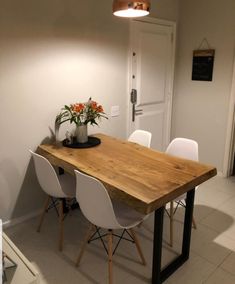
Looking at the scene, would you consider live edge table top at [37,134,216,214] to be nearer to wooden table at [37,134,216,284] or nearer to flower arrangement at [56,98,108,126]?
wooden table at [37,134,216,284]

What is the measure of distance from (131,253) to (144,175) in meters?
0.77

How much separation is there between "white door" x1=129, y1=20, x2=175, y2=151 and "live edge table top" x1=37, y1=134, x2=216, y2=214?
1075 mm

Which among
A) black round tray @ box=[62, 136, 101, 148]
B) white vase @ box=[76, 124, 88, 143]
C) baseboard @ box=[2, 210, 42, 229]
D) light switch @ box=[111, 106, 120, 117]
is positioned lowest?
baseboard @ box=[2, 210, 42, 229]

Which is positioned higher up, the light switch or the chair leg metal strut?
the light switch

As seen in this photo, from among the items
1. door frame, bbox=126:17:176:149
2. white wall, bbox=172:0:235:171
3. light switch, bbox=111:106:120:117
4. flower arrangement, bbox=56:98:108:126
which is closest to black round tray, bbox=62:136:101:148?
flower arrangement, bbox=56:98:108:126

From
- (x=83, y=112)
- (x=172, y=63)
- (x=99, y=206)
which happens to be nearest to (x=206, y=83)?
(x=172, y=63)

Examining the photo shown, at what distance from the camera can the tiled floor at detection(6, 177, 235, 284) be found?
199 cm

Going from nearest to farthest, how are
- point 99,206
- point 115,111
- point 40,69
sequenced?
point 99,206 < point 40,69 < point 115,111

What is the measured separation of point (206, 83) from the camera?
12.1 feet

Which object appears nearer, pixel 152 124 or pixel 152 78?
pixel 152 78

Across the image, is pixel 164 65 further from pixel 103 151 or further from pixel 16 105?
pixel 16 105

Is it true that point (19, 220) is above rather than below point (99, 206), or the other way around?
below

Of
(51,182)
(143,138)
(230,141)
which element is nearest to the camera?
(51,182)

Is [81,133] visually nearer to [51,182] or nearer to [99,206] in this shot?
[51,182]
